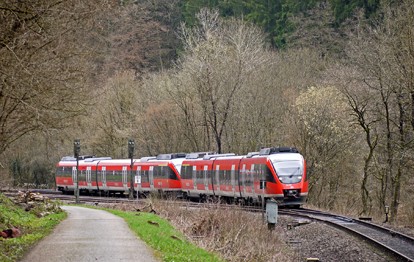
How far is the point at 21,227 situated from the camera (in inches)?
885

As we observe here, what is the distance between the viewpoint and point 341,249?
75.0 ft

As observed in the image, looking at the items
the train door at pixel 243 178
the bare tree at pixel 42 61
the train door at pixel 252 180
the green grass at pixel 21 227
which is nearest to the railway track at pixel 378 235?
the train door at pixel 252 180

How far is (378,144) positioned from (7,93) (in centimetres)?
2959

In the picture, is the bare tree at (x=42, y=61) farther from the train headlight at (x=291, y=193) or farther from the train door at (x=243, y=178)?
the train door at (x=243, y=178)

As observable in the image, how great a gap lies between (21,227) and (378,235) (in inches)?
435

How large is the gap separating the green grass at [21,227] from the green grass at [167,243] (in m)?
2.54

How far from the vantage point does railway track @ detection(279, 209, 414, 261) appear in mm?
21219

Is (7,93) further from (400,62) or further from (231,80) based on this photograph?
(231,80)

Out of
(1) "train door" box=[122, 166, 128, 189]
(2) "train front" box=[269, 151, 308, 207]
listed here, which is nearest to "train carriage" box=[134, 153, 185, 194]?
(1) "train door" box=[122, 166, 128, 189]

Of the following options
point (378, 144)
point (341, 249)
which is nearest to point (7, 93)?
point (341, 249)

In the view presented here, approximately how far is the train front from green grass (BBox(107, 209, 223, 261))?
13460 mm

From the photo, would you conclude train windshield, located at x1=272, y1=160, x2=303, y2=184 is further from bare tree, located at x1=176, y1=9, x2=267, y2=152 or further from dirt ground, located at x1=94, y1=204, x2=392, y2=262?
bare tree, located at x1=176, y1=9, x2=267, y2=152

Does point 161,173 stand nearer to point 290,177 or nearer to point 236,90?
point 236,90

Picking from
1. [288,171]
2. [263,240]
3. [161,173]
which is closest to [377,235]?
[263,240]
